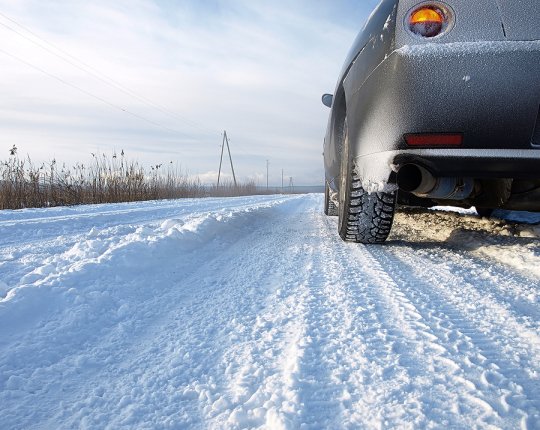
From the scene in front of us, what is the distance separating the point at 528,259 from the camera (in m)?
2.12

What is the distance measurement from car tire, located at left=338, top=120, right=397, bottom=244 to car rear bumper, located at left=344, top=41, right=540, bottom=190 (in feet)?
1.69

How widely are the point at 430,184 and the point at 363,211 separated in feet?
1.52

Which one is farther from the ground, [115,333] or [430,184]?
[430,184]

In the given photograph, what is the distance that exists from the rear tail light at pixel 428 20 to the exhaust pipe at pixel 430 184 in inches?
32.2

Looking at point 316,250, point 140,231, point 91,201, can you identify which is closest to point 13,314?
point 140,231

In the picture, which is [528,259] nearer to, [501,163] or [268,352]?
[501,163]

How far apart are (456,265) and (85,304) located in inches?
76.9

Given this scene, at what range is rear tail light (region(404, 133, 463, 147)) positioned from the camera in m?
1.82

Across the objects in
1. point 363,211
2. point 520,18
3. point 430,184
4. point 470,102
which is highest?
point 520,18

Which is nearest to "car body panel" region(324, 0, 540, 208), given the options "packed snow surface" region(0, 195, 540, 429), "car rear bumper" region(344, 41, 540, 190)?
"car rear bumper" region(344, 41, 540, 190)

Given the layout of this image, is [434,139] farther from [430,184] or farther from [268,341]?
[268,341]

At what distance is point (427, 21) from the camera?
179 cm

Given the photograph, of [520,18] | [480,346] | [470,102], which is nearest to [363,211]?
[470,102]

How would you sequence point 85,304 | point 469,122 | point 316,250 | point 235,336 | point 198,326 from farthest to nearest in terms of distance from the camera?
Answer: point 316,250, point 469,122, point 85,304, point 198,326, point 235,336
